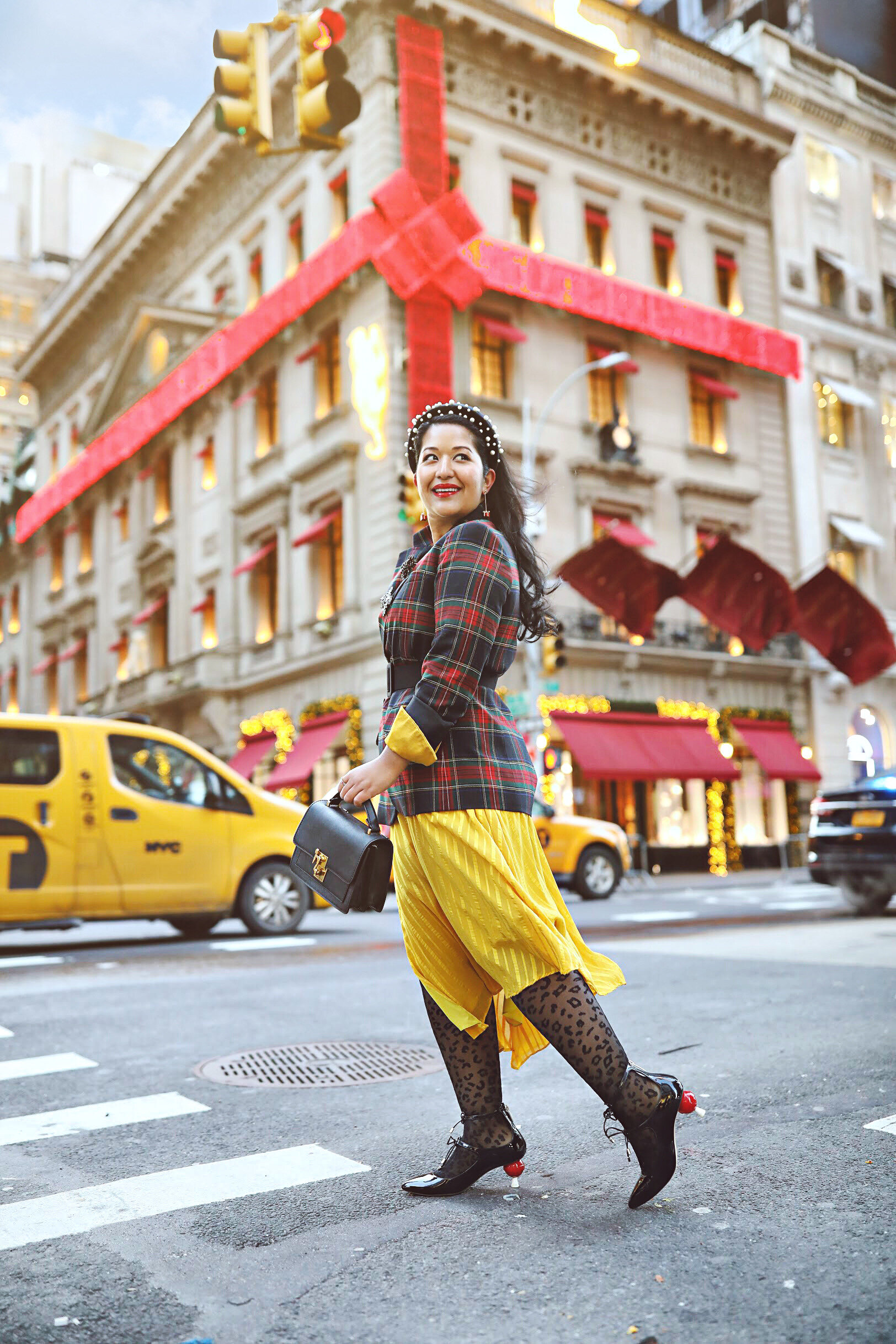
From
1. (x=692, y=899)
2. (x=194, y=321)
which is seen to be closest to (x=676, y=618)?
(x=692, y=899)

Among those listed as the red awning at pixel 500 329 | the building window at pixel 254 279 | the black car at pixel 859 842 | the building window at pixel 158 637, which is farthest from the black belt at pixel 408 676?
the building window at pixel 158 637

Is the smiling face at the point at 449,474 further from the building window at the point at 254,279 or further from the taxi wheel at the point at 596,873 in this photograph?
the building window at the point at 254,279

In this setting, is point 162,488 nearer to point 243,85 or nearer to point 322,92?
point 243,85

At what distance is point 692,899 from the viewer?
17.1 m

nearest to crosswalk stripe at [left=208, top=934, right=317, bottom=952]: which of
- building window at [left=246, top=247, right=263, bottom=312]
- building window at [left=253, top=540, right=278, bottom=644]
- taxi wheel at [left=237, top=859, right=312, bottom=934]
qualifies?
taxi wheel at [left=237, top=859, right=312, bottom=934]

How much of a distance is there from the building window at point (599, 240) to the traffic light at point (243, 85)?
813 inches

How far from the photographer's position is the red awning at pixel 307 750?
24922mm

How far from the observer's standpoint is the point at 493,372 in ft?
86.3

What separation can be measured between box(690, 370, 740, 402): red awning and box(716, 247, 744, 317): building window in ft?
7.30

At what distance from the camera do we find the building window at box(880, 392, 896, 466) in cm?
3294

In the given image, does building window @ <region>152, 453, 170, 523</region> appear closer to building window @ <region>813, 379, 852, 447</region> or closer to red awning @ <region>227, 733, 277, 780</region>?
red awning @ <region>227, 733, 277, 780</region>

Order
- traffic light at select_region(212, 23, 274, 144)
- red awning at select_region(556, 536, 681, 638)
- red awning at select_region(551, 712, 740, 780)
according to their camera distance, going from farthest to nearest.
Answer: red awning at select_region(551, 712, 740, 780)
red awning at select_region(556, 536, 681, 638)
traffic light at select_region(212, 23, 274, 144)

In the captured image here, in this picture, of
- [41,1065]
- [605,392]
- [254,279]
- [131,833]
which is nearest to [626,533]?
[605,392]

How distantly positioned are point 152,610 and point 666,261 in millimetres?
16334
